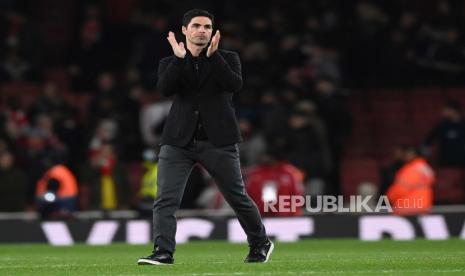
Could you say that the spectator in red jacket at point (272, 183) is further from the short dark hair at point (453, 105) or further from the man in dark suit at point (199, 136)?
the man in dark suit at point (199, 136)

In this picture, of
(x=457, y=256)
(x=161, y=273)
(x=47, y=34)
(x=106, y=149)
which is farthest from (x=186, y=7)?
(x=161, y=273)

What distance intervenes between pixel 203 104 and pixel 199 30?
580 mm

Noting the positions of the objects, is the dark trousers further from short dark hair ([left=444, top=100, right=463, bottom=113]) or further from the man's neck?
short dark hair ([left=444, top=100, right=463, bottom=113])

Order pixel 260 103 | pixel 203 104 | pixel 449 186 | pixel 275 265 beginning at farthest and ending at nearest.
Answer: pixel 260 103
pixel 449 186
pixel 275 265
pixel 203 104

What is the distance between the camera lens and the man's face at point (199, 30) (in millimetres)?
10000

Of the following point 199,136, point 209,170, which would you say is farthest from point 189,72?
point 209,170

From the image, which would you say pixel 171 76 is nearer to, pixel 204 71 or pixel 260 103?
pixel 204 71

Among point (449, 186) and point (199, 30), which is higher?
point (199, 30)

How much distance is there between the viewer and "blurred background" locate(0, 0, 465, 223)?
1872cm

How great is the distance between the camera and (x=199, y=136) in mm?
10250

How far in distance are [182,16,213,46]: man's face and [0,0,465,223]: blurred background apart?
25.6 feet

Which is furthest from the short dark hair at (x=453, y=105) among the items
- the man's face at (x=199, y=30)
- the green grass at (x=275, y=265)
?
the man's face at (x=199, y=30)

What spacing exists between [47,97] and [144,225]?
12.0 feet

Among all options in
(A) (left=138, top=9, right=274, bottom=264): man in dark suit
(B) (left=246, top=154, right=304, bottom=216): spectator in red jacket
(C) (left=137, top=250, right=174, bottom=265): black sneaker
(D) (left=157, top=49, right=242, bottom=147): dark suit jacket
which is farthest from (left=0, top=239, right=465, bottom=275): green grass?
(B) (left=246, top=154, right=304, bottom=216): spectator in red jacket
